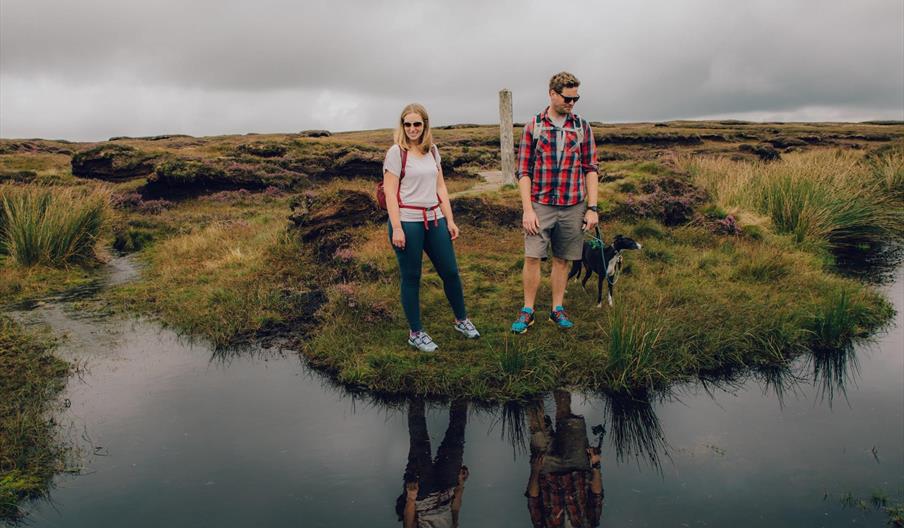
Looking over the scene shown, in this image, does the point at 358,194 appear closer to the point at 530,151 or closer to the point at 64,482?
the point at 530,151

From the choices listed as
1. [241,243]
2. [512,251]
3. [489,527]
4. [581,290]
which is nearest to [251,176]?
[241,243]

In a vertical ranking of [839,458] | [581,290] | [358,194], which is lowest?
[839,458]

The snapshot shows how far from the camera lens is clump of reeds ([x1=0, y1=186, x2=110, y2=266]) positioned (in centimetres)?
1013

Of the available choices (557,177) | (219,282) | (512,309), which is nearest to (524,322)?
(512,309)

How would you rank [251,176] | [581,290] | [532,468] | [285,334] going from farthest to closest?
[251,176] → [581,290] → [285,334] → [532,468]

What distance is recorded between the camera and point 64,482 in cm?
401

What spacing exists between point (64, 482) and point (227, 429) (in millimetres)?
1155

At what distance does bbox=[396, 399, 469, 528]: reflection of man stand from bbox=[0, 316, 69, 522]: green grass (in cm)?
251

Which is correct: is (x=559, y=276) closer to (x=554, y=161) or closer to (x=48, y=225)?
(x=554, y=161)

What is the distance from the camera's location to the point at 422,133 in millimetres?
5289

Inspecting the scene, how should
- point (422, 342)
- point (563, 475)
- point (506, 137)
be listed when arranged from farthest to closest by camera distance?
point (506, 137), point (422, 342), point (563, 475)

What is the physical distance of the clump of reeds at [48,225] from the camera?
1013cm

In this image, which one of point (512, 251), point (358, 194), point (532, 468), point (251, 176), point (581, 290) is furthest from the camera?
point (251, 176)

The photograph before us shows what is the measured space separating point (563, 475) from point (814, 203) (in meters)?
9.86
